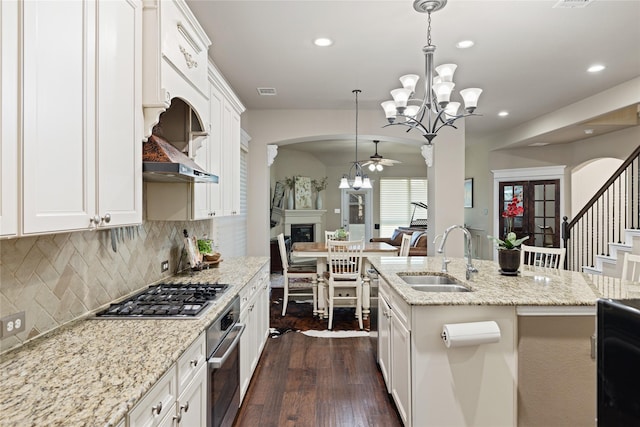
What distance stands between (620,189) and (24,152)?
5900mm

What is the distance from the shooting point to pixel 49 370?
118 cm

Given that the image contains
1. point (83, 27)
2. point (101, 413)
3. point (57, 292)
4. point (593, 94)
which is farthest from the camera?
point (593, 94)

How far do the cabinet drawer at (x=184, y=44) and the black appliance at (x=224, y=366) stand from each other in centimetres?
135

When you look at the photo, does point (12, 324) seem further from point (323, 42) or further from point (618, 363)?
point (323, 42)

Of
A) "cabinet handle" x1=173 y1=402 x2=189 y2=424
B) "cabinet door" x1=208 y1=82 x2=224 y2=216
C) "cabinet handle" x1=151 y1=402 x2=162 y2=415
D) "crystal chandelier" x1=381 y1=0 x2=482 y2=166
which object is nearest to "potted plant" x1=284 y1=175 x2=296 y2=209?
"cabinet door" x1=208 y1=82 x2=224 y2=216

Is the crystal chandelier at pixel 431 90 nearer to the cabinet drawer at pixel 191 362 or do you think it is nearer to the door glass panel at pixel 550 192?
the cabinet drawer at pixel 191 362

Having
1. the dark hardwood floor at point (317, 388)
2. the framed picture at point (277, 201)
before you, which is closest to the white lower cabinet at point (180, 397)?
the dark hardwood floor at point (317, 388)

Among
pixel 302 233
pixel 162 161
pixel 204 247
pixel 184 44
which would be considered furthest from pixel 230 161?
pixel 302 233

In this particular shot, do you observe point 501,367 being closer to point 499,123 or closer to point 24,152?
point 24,152

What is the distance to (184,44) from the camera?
6.89 ft

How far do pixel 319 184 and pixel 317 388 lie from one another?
7121 mm

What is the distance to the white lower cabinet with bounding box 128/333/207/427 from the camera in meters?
1.14

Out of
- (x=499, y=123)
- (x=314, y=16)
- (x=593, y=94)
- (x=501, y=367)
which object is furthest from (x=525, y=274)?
(x=499, y=123)

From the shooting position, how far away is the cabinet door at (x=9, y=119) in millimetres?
955
